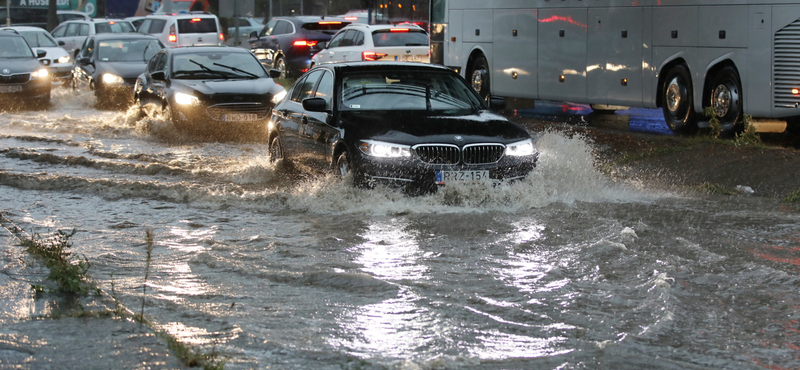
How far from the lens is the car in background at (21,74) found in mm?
22047

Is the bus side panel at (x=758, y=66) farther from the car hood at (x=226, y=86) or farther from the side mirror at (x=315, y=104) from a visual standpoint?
the car hood at (x=226, y=86)

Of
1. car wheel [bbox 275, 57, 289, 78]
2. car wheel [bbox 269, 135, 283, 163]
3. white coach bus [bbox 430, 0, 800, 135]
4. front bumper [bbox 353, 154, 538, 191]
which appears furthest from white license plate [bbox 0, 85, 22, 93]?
front bumper [bbox 353, 154, 538, 191]

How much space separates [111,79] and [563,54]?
10.1m

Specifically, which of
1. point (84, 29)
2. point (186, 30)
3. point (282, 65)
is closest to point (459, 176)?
point (282, 65)

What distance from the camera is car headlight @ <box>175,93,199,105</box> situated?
16231 mm

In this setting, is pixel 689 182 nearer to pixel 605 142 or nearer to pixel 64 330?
pixel 605 142

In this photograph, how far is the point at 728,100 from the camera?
1370 centimetres

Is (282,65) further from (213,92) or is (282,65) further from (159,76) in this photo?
(213,92)

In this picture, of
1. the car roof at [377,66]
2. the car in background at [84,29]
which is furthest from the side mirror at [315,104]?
the car in background at [84,29]

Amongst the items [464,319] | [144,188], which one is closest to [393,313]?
[464,319]

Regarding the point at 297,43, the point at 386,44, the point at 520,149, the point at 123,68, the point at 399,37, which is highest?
the point at 297,43

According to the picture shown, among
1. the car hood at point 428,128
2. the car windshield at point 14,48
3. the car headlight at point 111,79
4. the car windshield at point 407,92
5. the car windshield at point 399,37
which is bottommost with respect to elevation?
the car hood at point 428,128

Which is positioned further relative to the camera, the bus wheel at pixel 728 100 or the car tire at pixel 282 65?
the car tire at pixel 282 65

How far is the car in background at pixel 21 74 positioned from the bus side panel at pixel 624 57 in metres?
12.7
